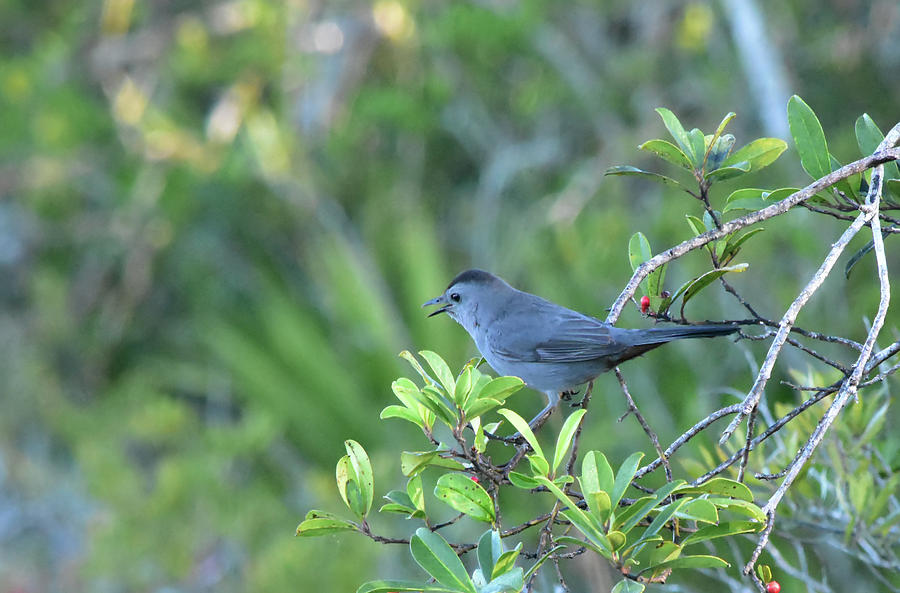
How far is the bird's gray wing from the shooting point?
3910 millimetres

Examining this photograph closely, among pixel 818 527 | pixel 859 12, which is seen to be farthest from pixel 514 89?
pixel 818 527

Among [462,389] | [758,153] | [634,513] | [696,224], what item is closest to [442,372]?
[462,389]

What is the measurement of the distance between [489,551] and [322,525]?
1.35 feet

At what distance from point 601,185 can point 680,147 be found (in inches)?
238

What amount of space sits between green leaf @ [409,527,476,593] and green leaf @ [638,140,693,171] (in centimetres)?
111

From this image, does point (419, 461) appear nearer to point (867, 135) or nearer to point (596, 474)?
point (596, 474)

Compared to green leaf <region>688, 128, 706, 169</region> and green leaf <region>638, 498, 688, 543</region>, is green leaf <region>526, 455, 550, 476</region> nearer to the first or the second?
green leaf <region>638, 498, 688, 543</region>

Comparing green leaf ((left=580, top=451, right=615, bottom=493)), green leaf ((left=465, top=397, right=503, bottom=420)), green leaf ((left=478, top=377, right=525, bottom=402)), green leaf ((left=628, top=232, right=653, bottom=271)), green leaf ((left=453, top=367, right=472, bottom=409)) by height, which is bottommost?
green leaf ((left=580, top=451, right=615, bottom=493))

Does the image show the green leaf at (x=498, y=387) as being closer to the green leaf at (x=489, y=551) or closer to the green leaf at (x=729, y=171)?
the green leaf at (x=489, y=551)

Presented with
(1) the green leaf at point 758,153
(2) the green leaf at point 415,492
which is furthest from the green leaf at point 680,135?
(2) the green leaf at point 415,492

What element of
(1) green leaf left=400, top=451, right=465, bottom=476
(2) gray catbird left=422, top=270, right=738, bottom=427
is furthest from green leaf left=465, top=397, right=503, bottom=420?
(2) gray catbird left=422, top=270, right=738, bottom=427

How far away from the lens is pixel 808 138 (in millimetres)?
2619

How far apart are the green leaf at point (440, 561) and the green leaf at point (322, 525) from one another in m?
0.28

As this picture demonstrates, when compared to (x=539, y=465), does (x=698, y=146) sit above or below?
above
